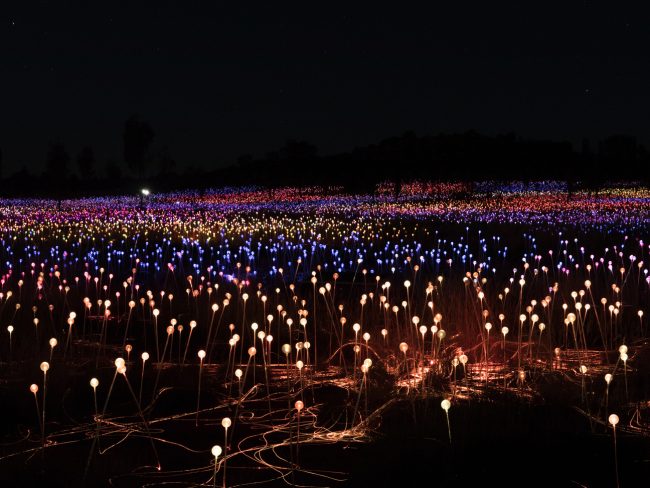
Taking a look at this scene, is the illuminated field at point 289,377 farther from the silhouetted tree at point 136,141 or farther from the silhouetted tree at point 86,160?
the silhouetted tree at point 86,160

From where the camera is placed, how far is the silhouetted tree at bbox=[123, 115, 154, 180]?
50.2 meters

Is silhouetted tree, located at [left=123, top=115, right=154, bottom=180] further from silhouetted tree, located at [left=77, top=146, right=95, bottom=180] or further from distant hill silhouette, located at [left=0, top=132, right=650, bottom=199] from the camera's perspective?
silhouetted tree, located at [left=77, top=146, right=95, bottom=180]

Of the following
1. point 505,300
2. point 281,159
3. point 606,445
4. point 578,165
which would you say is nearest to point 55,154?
point 281,159

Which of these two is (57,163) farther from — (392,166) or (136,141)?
(392,166)

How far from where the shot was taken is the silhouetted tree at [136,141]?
50156mm

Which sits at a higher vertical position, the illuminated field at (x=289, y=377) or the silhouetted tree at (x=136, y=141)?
the silhouetted tree at (x=136, y=141)

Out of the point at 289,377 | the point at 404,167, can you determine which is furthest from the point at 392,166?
the point at 289,377

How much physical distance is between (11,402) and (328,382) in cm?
249

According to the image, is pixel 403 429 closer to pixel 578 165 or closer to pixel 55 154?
pixel 578 165

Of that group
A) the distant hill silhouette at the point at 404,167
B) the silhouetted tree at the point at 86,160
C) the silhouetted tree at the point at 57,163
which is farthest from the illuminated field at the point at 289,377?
the silhouetted tree at the point at 86,160

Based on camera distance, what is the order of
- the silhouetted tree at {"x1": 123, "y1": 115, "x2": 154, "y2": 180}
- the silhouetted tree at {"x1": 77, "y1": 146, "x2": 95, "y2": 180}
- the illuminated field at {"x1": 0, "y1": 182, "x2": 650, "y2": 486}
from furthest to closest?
the silhouetted tree at {"x1": 77, "y1": 146, "x2": 95, "y2": 180}
the silhouetted tree at {"x1": 123, "y1": 115, "x2": 154, "y2": 180}
the illuminated field at {"x1": 0, "y1": 182, "x2": 650, "y2": 486}

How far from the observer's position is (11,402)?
5645 millimetres

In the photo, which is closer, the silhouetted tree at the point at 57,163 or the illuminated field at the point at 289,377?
the illuminated field at the point at 289,377

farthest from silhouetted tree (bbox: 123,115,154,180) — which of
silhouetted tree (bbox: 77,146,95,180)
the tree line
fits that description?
silhouetted tree (bbox: 77,146,95,180)
